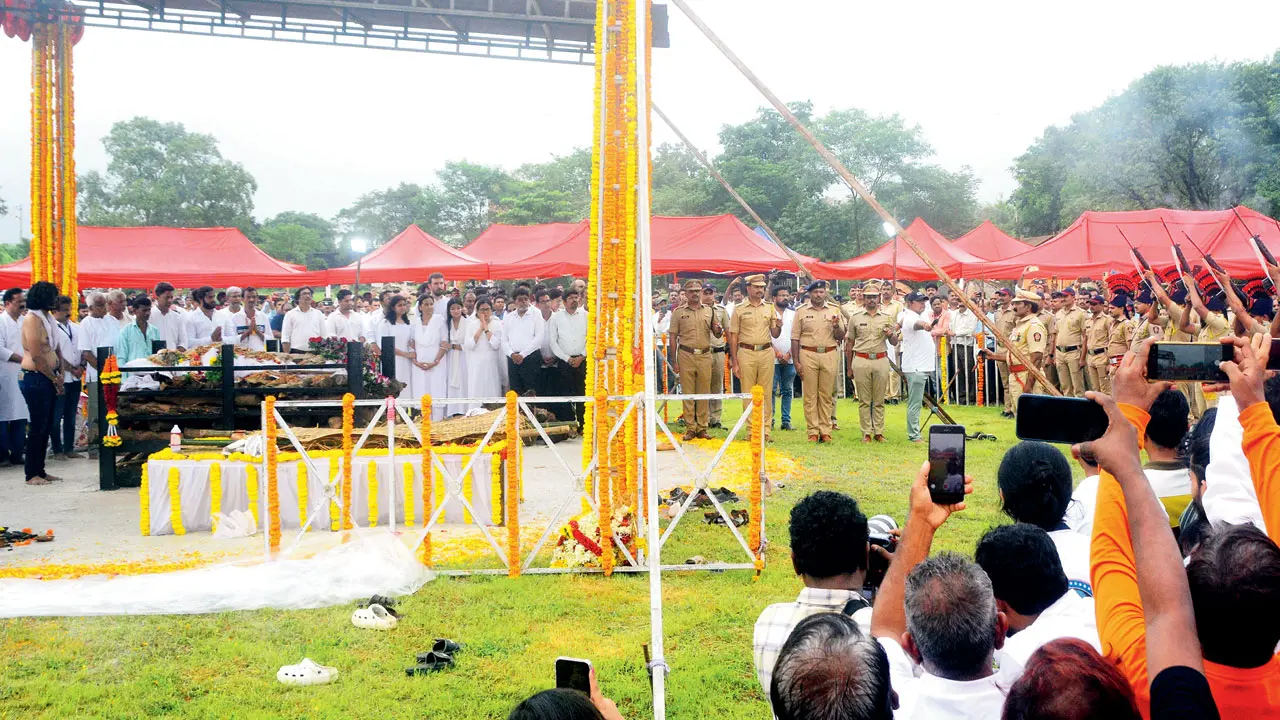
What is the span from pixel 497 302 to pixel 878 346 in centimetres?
714

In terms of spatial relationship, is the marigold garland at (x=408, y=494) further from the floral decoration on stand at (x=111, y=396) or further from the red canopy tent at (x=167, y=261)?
the red canopy tent at (x=167, y=261)

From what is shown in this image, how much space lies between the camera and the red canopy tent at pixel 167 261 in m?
18.1

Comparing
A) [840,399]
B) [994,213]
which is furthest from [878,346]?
[994,213]

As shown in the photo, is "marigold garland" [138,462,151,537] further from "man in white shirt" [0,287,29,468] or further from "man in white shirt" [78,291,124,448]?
"man in white shirt" [78,291,124,448]

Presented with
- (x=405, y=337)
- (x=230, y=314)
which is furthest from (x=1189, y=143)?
(x=230, y=314)

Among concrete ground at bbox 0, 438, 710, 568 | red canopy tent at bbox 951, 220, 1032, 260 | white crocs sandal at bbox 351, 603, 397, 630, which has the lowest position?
white crocs sandal at bbox 351, 603, 397, 630

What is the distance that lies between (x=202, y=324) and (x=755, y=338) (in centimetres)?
756

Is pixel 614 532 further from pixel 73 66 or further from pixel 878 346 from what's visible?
pixel 73 66

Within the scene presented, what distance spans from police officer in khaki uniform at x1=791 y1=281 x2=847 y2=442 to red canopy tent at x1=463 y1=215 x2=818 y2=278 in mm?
3725

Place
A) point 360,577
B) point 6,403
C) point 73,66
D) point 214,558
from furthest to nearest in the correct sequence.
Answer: point 73,66 → point 6,403 → point 214,558 → point 360,577

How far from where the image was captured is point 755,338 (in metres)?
11.9

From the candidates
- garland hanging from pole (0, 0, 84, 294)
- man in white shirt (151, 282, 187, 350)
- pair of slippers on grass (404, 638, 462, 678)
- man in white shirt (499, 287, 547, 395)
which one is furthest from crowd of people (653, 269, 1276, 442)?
garland hanging from pole (0, 0, 84, 294)

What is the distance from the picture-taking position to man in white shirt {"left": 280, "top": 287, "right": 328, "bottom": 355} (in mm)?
13306

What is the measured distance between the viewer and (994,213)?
209ft
